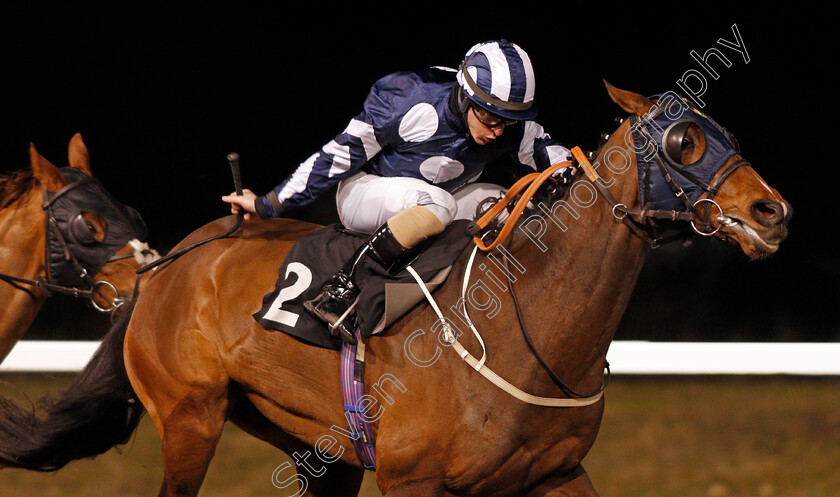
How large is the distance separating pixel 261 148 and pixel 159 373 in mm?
3065

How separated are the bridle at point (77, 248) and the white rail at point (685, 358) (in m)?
1.49

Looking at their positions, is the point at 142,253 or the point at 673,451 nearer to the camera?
the point at 142,253

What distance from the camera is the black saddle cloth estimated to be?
8.63 feet

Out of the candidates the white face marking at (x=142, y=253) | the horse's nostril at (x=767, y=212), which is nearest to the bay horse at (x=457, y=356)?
the horse's nostril at (x=767, y=212)

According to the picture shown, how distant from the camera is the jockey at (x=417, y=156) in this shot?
2.63 meters

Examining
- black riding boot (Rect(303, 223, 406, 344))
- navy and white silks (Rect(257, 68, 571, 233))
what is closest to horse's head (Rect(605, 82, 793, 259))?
navy and white silks (Rect(257, 68, 571, 233))

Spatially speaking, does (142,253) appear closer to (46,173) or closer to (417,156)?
(46,173)

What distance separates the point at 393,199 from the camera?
279 centimetres

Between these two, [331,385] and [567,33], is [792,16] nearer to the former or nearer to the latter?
[567,33]

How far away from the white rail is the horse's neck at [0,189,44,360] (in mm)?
1443

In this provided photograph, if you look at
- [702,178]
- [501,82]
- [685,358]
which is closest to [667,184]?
[702,178]

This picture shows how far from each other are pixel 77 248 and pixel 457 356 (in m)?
2.14

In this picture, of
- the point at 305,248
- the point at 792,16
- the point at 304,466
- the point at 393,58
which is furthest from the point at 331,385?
the point at 792,16

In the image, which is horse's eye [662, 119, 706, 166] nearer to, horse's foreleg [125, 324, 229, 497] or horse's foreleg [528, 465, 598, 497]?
horse's foreleg [528, 465, 598, 497]
